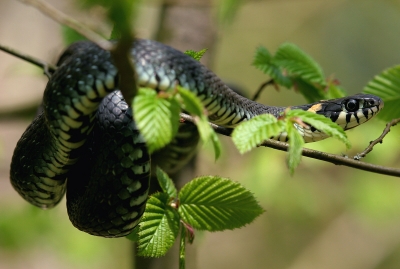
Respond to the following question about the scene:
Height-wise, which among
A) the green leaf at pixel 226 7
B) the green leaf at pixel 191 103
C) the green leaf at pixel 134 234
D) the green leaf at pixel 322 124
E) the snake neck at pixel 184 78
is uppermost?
the green leaf at pixel 226 7

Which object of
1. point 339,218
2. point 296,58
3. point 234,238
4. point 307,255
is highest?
point 296,58

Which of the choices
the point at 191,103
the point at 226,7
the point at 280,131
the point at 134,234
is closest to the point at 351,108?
the point at 226,7

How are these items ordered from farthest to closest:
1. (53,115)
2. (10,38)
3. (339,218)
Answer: (339,218) < (10,38) < (53,115)

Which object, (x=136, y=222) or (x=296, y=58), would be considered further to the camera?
(x=296, y=58)

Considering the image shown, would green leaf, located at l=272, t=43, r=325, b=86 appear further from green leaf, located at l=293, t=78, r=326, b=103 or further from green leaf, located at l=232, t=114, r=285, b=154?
green leaf, located at l=232, t=114, r=285, b=154

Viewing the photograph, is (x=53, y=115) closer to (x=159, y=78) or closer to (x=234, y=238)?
(x=159, y=78)

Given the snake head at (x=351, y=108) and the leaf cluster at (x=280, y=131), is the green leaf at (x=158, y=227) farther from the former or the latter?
the snake head at (x=351, y=108)

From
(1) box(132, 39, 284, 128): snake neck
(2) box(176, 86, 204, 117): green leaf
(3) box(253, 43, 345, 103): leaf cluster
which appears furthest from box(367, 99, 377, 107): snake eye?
(2) box(176, 86, 204, 117): green leaf

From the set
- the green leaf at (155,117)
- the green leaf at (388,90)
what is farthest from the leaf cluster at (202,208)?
the green leaf at (388,90)

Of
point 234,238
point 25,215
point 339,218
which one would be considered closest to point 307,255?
point 339,218
